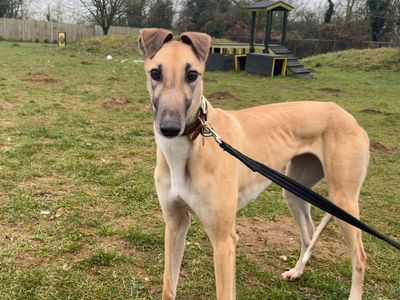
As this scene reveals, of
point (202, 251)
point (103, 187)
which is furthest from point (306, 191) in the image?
point (103, 187)

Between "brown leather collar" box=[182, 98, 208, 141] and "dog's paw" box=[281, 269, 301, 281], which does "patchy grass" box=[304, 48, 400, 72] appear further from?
"brown leather collar" box=[182, 98, 208, 141]

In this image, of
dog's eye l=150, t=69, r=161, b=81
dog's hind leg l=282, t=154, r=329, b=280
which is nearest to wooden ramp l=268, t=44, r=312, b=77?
dog's hind leg l=282, t=154, r=329, b=280

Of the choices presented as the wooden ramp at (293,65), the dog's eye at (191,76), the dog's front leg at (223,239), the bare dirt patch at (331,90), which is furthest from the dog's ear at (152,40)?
the wooden ramp at (293,65)

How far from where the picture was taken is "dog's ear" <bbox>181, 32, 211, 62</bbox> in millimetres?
2852

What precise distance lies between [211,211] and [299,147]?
1.24 metres

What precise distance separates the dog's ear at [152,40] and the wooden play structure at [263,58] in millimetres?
17508

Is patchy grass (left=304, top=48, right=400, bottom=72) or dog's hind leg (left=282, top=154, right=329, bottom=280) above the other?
patchy grass (left=304, top=48, right=400, bottom=72)

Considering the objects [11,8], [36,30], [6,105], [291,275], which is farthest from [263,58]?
[11,8]

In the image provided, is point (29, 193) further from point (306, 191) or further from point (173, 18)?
point (173, 18)

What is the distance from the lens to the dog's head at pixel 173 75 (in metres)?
2.48

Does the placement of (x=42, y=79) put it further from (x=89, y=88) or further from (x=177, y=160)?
(x=177, y=160)

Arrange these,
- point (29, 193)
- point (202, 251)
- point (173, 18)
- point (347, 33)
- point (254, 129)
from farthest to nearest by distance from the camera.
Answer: point (173, 18) → point (347, 33) → point (29, 193) → point (202, 251) → point (254, 129)

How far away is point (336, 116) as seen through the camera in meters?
3.79

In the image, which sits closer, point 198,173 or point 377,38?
point 198,173
